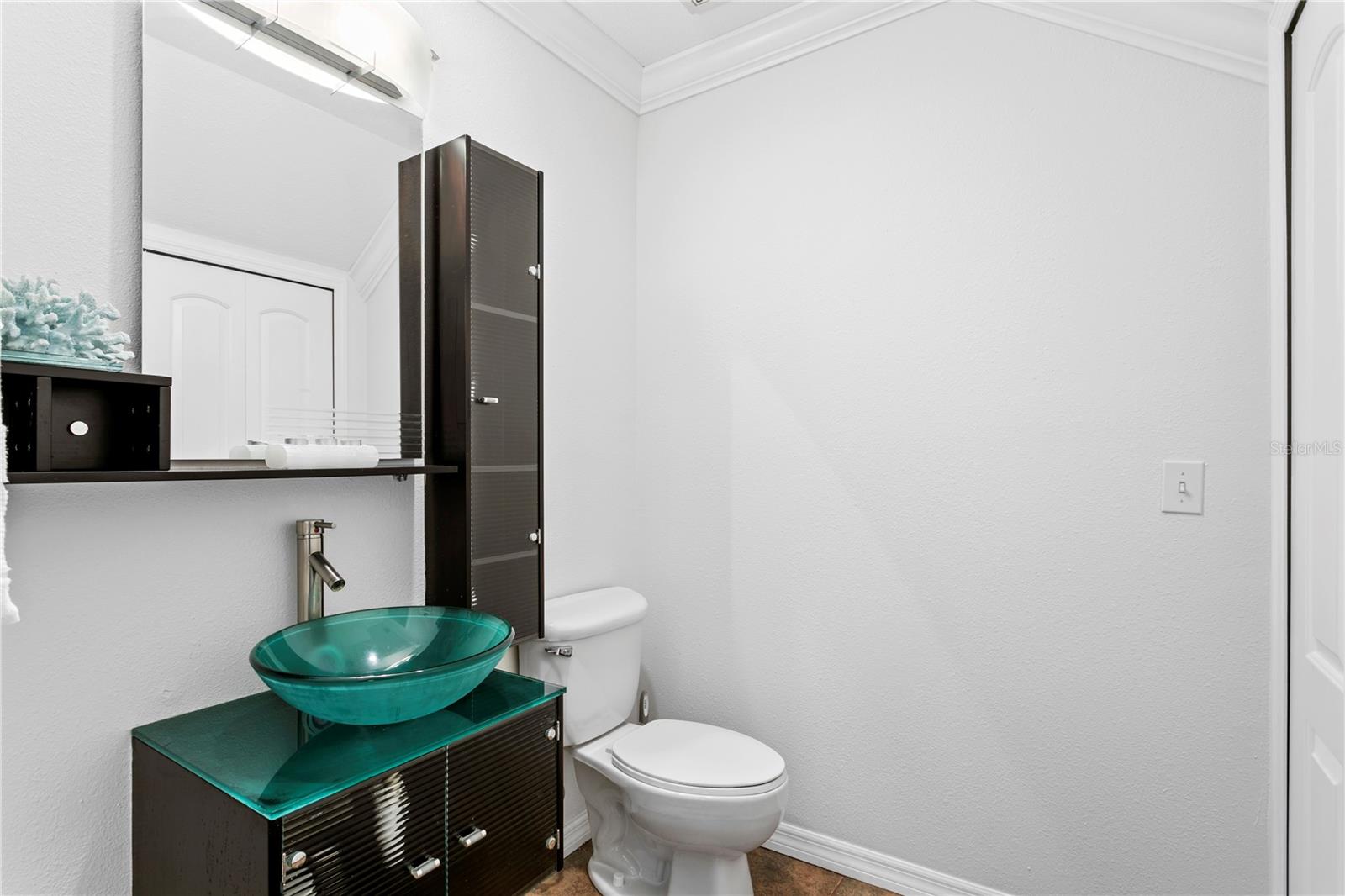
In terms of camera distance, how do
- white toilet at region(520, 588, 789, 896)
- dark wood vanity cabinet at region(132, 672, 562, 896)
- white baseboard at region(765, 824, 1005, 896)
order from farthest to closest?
white baseboard at region(765, 824, 1005, 896)
white toilet at region(520, 588, 789, 896)
dark wood vanity cabinet at region(132, 672, 562, 896)

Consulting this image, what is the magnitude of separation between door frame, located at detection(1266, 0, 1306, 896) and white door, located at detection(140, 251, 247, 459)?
194 centimetres

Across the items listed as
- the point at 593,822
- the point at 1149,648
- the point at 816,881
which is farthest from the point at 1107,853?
the point at 593,822

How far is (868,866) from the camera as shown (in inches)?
75.5

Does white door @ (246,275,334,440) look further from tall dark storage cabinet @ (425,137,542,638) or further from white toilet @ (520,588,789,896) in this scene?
white toilet @ (520,588,789,896)

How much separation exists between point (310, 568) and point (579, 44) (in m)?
1.60

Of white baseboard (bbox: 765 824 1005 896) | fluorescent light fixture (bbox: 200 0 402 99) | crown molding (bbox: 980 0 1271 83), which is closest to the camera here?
fluorescent light fixture (bbox: 200 0 402 99)

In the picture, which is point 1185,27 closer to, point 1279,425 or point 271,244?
point 1279,425

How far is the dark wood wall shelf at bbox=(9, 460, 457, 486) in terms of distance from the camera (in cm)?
91

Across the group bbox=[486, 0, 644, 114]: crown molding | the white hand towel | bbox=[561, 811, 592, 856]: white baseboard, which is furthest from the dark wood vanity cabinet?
bbox=[486, 0, 644, 114]: crown molding

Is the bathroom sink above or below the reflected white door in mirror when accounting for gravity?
below

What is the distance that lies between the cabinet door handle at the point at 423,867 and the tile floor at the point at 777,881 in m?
0.88

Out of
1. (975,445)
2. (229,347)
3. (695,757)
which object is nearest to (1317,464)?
(975,445)

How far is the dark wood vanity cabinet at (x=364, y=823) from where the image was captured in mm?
948

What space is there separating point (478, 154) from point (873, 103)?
107 cm
